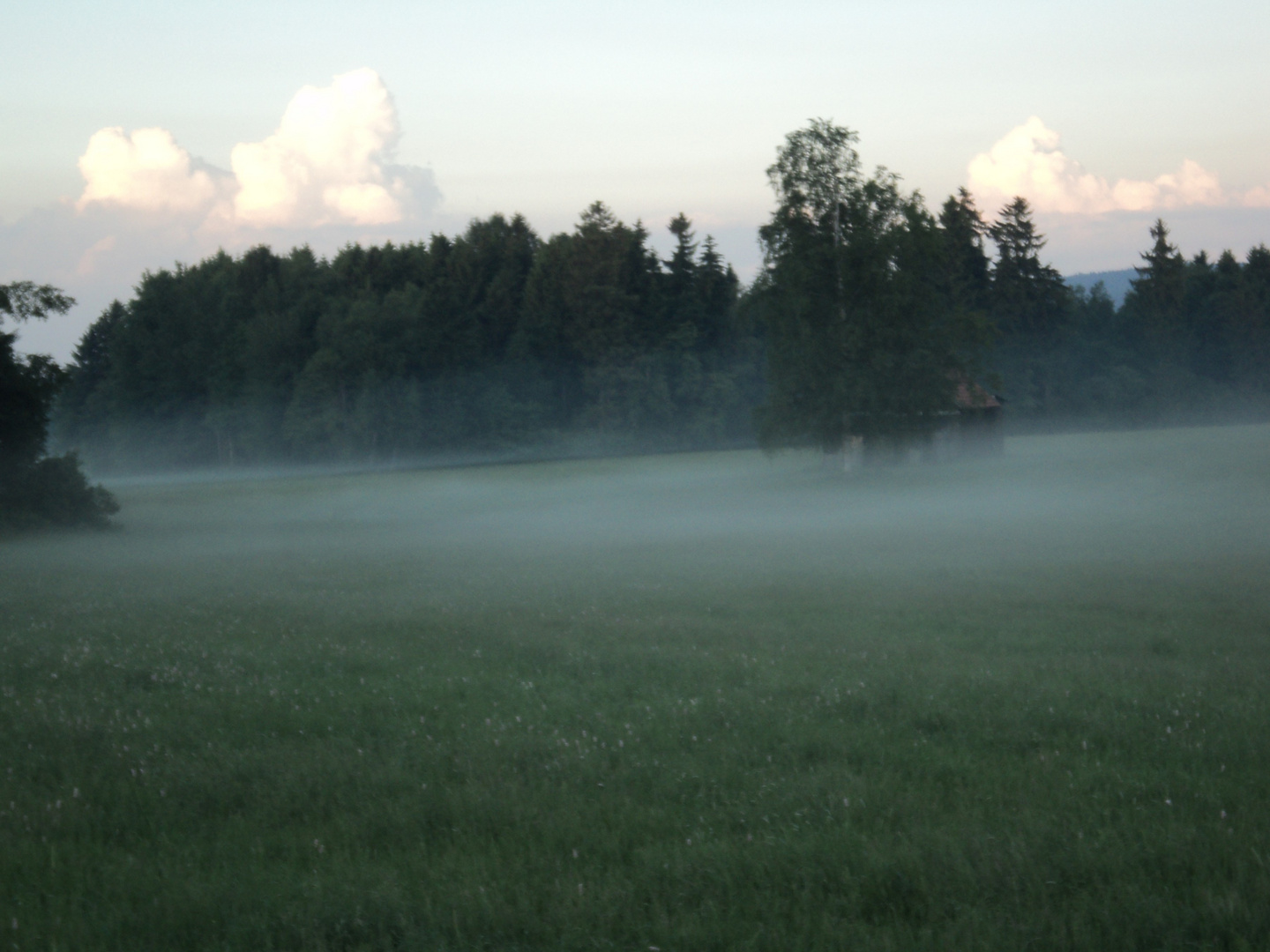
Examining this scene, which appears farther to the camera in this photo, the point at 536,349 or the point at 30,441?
the point at 536,349

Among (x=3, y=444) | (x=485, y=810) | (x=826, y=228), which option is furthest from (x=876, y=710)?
(x=826, y=228)

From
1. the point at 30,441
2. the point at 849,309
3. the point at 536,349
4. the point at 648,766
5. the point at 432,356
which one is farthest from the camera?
the point at 536,349

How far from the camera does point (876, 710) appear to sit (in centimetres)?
817

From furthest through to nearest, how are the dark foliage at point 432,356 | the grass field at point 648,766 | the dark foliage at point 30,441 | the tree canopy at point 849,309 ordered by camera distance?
the dark foliage at point 432,356 → the tree canopy at point 849,309 → the dark foliage at point 30,441 → the grass field at point 648,766

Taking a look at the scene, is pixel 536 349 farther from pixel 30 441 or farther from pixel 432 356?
pixel 30 441

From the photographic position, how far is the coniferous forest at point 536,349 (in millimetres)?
90312

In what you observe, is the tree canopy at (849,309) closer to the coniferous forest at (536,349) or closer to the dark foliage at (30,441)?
the dark foliage at (30,441)

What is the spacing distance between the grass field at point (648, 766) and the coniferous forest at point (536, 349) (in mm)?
73255

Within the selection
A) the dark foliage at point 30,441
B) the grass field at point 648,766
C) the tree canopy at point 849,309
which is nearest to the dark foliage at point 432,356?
the tree canopy at point 849,309

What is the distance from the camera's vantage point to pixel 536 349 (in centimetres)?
9825

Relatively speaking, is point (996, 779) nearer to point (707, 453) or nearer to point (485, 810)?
point (485, 810)

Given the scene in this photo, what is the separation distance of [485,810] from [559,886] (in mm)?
1217

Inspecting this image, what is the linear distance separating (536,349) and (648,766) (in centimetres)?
9314

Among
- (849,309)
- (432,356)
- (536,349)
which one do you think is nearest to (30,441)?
(849,309)
